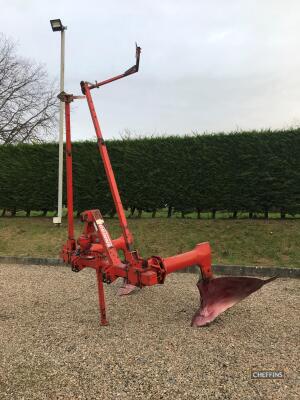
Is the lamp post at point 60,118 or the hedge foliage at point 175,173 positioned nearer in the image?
the hedge foliage at point 175,173

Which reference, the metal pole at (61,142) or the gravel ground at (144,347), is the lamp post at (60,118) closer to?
the metal pole at (61,142)

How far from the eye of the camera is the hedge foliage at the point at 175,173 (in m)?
9.67

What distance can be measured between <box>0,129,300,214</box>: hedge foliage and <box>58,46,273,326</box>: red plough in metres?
5.71

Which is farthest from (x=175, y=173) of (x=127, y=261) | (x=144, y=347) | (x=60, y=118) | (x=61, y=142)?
(x=144, y=347)

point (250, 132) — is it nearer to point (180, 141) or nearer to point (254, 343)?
point (180, 141)

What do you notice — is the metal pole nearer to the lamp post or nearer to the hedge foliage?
the lamp post

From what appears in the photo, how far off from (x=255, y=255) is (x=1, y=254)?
5.51 m

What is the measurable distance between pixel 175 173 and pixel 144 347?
7250mm

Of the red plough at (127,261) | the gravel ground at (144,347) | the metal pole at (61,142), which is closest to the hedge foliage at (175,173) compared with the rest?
the metal pole at (61,142)

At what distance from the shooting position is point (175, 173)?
1057cm

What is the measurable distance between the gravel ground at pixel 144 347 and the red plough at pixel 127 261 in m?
0.26

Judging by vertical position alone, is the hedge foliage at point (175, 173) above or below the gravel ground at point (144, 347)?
above

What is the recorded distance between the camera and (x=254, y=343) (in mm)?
3738

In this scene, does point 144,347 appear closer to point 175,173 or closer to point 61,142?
point 175,173
